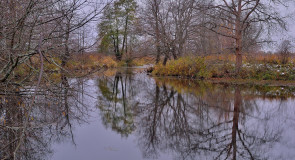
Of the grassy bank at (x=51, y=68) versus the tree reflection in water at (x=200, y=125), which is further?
the grassy bank at (x=51, y=68)

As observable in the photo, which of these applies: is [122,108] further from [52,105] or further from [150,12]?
[150,12]

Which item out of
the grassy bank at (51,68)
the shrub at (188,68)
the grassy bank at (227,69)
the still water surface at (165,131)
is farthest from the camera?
the shrub at (188,68)

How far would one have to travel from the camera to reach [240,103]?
8039 mm

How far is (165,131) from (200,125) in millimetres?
890

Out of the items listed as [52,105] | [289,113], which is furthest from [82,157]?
[289,113]

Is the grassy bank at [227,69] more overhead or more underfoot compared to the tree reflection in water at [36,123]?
more overhead

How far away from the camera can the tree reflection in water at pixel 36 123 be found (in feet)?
13.1

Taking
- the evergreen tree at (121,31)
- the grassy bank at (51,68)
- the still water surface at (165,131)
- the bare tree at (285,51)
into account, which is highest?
the evergreen tree at (121,31)

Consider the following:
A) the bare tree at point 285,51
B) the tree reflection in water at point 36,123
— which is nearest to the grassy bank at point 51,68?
the tree reflection in water at point 36,123

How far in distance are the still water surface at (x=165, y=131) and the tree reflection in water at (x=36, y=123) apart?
0.02 m

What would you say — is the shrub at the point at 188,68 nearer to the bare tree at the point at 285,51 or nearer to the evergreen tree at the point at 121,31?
the bare tree at the point at 285,51

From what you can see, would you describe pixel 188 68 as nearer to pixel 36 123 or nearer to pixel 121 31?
pixel 36 123

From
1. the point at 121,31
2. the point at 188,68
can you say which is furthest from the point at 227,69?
the point at 121,31

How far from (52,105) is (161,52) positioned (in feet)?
57.0
